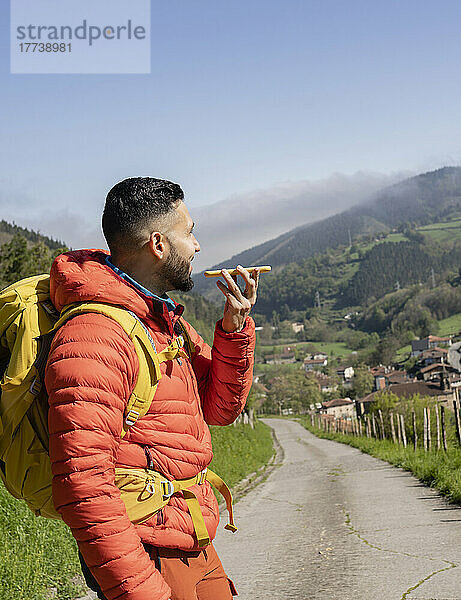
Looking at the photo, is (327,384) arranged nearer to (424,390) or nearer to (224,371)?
(424,390)

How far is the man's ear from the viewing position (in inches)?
95.7

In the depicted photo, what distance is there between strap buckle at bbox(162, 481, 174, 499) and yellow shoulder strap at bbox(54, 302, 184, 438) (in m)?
0.23

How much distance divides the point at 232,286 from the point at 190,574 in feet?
3.41

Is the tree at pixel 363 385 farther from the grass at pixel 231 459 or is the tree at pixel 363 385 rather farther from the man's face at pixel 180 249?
the man's face at pixel 180 249

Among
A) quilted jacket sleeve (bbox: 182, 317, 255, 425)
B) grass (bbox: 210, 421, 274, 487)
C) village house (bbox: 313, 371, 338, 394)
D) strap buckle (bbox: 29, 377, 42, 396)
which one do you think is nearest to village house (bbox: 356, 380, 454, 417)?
grass (bbox: 210, 421, 274, 487)

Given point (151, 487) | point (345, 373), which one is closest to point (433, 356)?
point (345, 373)

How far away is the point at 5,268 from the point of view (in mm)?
28531

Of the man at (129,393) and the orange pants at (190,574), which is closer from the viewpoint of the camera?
the man at (129,393)

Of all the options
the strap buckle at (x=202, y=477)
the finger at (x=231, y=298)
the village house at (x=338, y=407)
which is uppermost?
the finger at (x=231, y=298)

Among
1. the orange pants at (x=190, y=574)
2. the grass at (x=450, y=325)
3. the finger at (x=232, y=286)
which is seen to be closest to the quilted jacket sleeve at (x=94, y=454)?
the orange pants at (x=190, y=574)

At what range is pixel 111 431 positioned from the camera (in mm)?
2090

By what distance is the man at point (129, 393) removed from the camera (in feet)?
6.54

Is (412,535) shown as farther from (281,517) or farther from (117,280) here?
(117,280)

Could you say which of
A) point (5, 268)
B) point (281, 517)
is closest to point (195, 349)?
point (281, 517)
